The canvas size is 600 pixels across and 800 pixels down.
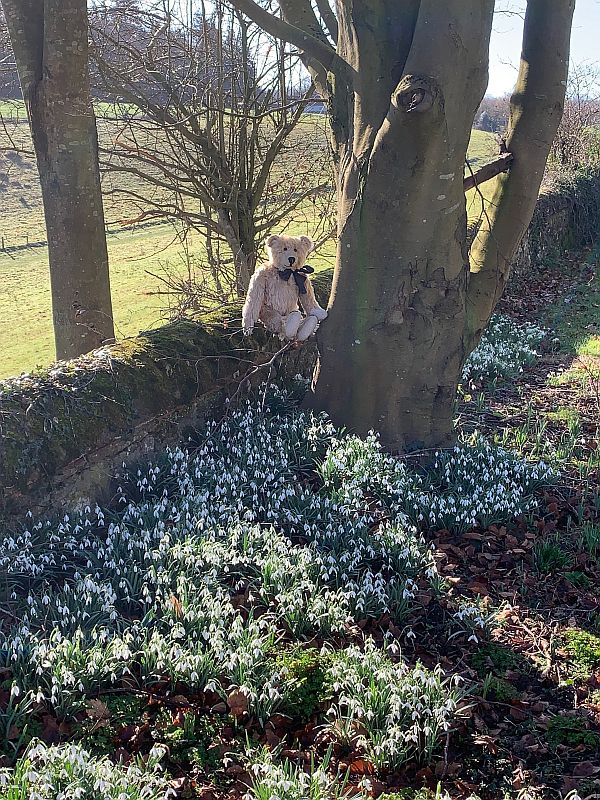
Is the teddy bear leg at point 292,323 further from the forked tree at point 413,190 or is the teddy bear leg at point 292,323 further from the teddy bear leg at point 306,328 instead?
the forked tree at point 413,190

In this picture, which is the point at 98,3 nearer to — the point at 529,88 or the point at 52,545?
the point at 529,88

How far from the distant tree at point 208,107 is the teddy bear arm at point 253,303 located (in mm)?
2814

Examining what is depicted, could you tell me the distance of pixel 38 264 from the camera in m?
19.3

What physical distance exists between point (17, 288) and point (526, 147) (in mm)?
13454

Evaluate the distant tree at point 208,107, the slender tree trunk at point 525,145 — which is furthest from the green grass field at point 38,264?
the slender tree trunk at point 525,145

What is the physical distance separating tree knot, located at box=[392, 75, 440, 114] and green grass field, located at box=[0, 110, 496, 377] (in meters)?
2.69

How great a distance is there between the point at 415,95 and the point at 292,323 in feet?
6.75

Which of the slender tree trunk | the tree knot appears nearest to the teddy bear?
the slender tree trunk

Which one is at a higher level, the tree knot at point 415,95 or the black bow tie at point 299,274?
the tree knot at point 415,95

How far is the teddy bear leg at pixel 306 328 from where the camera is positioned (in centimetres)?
614

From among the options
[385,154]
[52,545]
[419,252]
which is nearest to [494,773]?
[52,545]

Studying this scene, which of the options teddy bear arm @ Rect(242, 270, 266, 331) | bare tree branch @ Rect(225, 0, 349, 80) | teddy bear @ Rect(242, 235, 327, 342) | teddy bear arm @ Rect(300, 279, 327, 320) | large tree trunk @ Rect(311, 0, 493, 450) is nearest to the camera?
large tree trunk @ Rect(311, 0, 493, 450)

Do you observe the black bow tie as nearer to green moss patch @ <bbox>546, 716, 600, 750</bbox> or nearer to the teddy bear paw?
the teddy bear paw

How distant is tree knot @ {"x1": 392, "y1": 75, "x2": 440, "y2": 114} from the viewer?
15.6 ft
